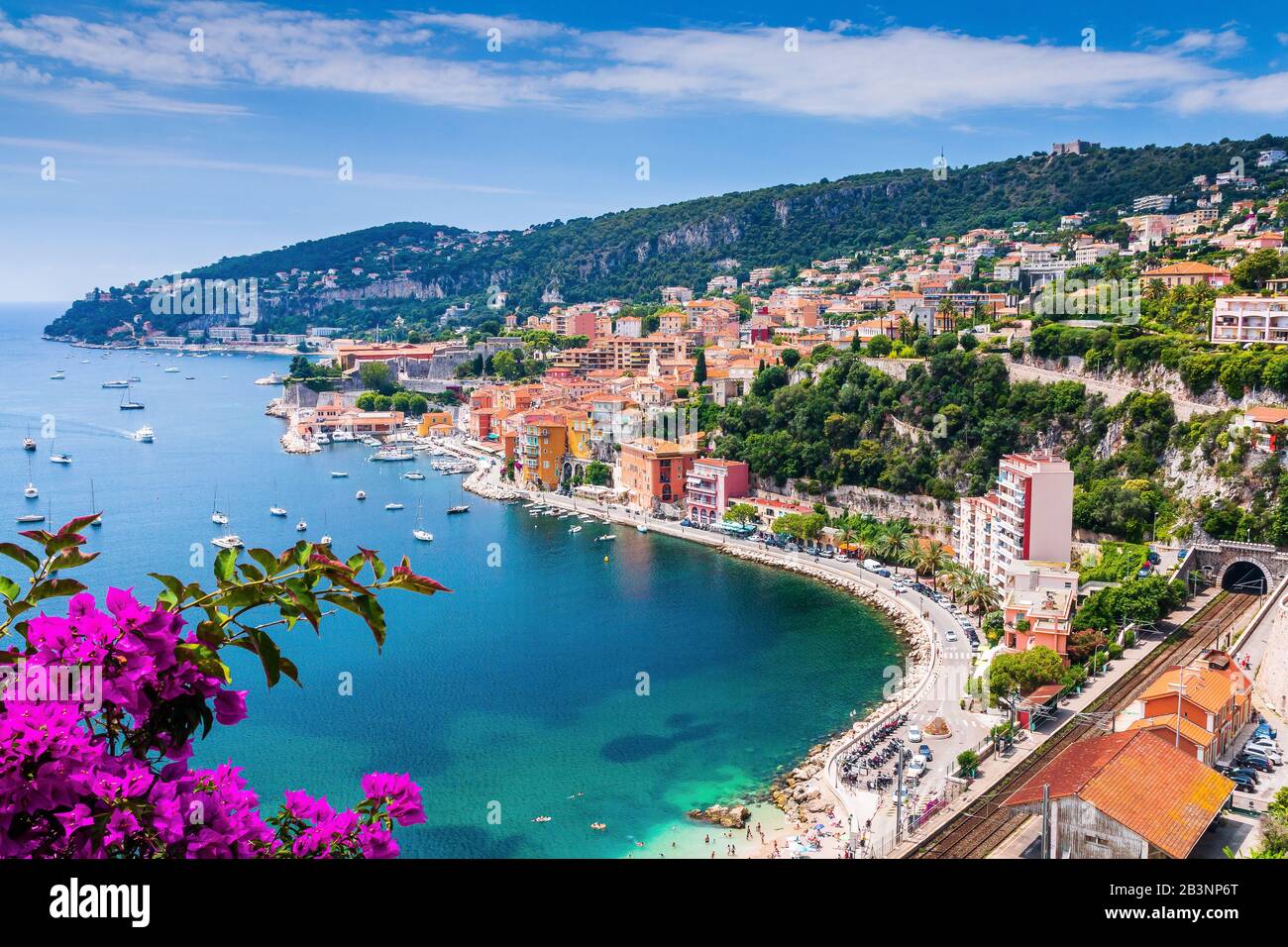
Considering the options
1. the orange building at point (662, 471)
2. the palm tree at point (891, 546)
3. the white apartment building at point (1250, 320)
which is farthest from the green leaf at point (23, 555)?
the orange building at point (662, 471)

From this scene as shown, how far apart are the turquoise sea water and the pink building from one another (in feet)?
4.05

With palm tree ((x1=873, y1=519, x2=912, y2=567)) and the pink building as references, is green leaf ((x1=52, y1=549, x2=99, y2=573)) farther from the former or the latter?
the pink building

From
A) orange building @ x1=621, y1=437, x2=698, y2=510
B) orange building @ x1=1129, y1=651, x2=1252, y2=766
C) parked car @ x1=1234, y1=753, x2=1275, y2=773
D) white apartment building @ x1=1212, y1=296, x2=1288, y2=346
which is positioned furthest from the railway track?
orange building @ x1=621, y1=437, x2=698, y2=510

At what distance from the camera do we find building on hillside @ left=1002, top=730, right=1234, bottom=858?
6.16m

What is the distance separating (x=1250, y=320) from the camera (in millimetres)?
15891

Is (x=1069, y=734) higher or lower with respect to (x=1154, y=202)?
lower

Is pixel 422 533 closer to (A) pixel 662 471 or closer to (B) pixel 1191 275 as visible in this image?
(A) pixel 662 471

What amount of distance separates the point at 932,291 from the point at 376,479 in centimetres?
1534

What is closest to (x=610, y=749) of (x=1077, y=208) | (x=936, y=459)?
(x=936, y=459)

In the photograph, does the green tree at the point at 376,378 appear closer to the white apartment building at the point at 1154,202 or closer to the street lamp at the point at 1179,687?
the white apartment building at the point at 1154,202

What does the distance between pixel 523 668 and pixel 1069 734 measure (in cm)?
580

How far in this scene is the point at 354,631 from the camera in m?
13.9

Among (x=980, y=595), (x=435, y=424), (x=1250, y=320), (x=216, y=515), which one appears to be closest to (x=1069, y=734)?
(x=980, y=595)

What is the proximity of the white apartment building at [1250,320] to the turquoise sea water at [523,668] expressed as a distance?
7.28 m
